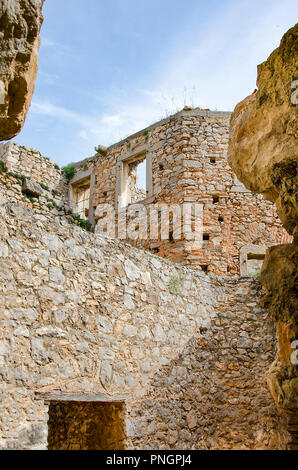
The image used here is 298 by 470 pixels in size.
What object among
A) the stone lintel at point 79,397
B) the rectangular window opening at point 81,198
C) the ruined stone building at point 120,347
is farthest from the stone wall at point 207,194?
the stone lintel at point 79,397

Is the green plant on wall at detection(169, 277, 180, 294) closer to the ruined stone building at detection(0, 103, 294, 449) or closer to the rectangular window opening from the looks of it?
the ruined stone building at detection(0, 103, 294, 449)

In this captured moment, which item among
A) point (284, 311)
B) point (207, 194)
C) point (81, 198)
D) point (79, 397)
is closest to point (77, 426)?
point (79, 397)

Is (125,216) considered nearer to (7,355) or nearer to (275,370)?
(7,355)

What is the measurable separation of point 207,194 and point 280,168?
8.48 m

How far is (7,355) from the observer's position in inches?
169

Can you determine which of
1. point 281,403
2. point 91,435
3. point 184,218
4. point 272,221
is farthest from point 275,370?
point 272,221

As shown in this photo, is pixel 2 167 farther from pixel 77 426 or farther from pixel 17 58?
pixel 17 58

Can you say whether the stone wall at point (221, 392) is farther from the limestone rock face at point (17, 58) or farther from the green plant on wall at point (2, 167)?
the green plant on wall at point (2, 167)

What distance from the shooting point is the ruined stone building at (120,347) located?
452 centimetres

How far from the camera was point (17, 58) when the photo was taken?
79.6 inches

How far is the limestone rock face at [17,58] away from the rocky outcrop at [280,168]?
47.9 inches

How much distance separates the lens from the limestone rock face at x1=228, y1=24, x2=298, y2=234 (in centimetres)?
243

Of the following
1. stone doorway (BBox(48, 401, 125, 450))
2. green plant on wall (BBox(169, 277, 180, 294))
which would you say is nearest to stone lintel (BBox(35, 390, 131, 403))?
stone doorway (BBox(48, 401, 125, 450))
